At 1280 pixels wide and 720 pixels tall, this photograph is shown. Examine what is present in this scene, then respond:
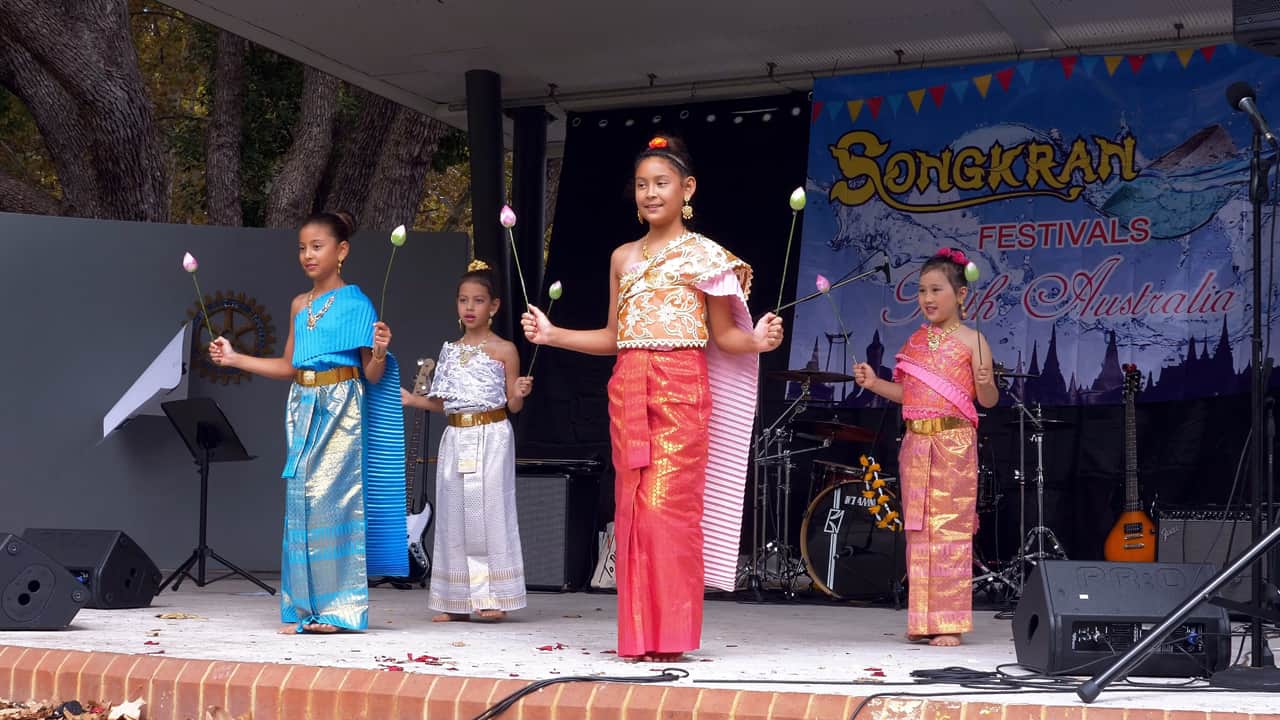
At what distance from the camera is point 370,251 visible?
28.5 feet

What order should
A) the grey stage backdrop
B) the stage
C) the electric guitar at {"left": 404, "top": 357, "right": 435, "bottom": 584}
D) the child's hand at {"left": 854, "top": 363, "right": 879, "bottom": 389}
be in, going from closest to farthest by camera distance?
the stage < the child's hand at {"left": 854, "top": 363, "right": 879, "bottom": 389} < the electric guitar at {"left": 404, "top": 357, "right": 435, "bottom": 584} < the grey stage backdrop

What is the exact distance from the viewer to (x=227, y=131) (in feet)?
41.0

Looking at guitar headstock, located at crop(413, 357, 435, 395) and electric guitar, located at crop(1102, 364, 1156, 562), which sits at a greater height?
guitar headstock, located at crop(413, 357, 435, 395)

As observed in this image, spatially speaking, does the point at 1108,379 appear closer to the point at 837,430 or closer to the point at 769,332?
the point at 837,430

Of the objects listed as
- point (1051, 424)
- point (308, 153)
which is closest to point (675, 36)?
point (1051, 424)

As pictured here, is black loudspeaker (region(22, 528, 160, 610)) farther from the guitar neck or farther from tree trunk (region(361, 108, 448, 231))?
tree trunk (region(361, 108, 448, 231))

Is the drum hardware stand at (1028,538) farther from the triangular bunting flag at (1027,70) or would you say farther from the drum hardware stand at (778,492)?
the triangular bunting flag at (1027,70)

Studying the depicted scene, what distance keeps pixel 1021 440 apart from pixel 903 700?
3913mm

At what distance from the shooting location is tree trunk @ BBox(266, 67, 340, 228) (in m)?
11.9

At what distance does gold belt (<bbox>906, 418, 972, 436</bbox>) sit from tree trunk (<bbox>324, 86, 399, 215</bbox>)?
293 inches

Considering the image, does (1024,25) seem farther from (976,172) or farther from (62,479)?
(62,479)

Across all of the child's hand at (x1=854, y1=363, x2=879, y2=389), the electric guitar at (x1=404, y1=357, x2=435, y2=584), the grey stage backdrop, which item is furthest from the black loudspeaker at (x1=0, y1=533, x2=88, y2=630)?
the grey stage backdrop

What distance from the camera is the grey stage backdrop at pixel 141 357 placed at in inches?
325

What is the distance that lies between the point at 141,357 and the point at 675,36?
3.76m
